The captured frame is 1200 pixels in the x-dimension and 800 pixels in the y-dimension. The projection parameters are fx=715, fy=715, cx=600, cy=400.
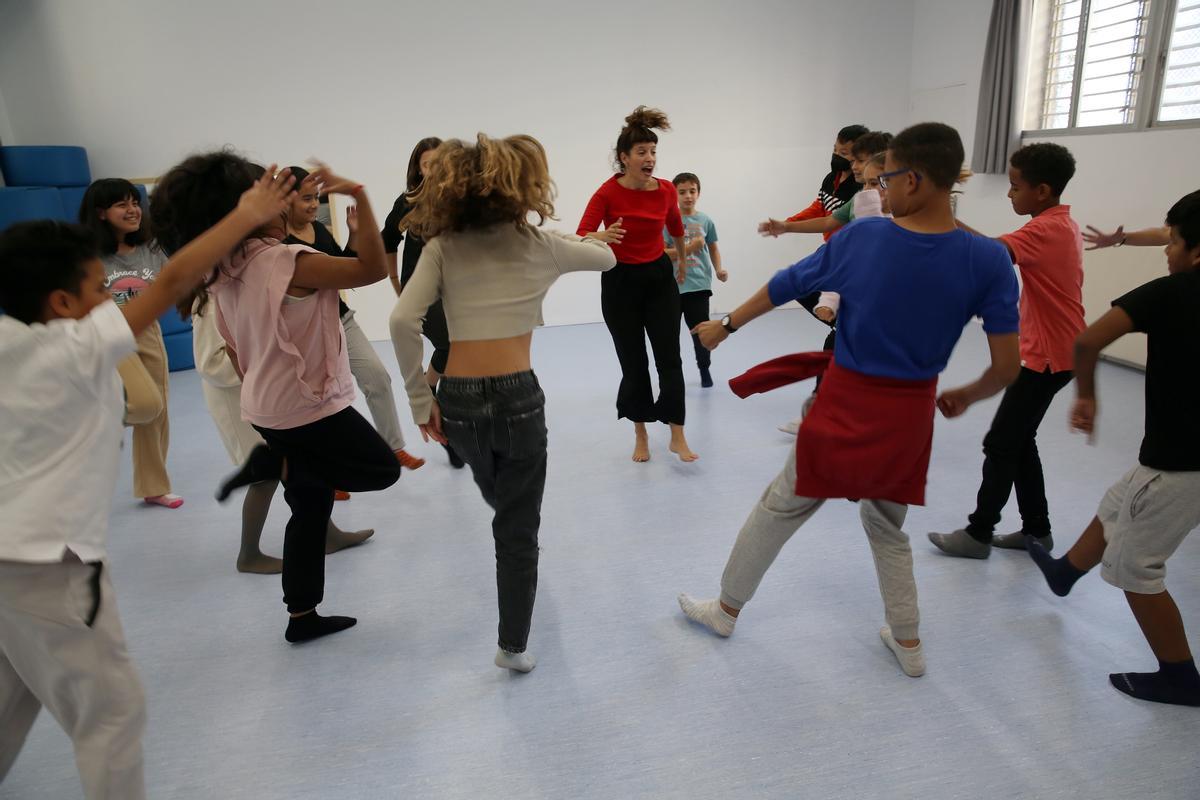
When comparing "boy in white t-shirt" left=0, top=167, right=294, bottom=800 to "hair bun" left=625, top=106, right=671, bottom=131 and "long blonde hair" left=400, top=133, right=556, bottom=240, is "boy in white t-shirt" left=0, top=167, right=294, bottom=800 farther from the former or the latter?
"hair bun" left=625, top=106, right=671, bottom=131

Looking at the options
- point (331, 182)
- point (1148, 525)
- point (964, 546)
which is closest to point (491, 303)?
point (331, 182)

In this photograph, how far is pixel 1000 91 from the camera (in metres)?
5.42

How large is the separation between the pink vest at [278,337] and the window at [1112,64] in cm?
511

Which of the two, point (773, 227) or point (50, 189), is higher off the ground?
point (50, 189)

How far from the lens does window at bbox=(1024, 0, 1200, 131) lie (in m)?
4.36

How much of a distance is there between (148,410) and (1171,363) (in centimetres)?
307

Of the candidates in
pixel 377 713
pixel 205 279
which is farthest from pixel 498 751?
pixel 205 279

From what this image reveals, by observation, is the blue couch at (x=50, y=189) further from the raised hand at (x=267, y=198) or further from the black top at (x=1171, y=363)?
the black top at (x=1171, y=363)

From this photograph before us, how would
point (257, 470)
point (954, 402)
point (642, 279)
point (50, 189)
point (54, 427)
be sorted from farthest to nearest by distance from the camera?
1. point (50, 189)
2. point (642, 279)
3. point (257, 470)
4. point (954, 402)
5. point (54, 427)

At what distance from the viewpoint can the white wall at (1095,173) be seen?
433cm

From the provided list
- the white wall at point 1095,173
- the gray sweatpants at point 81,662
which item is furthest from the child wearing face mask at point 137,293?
the white wall at point 1095,173

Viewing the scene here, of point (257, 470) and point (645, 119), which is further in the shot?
point (645, 119)

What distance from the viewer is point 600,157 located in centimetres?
629

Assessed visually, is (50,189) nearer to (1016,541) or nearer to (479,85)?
(479,85)
